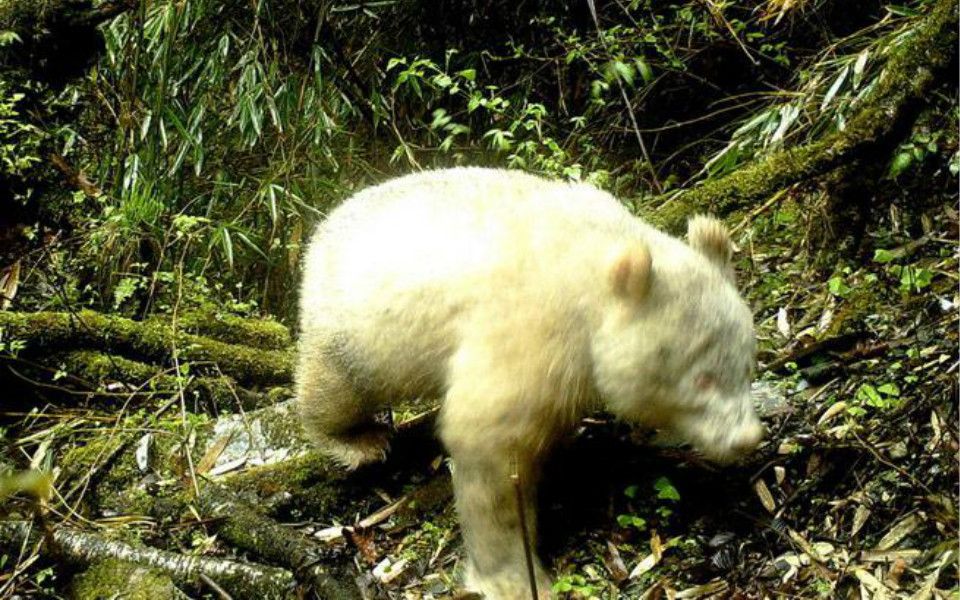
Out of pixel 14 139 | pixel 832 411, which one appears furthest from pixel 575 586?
pixel 14 139

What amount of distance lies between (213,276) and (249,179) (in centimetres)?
86

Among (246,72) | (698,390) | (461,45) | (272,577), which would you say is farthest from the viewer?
(461,45)

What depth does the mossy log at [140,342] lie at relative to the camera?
552 centimetres

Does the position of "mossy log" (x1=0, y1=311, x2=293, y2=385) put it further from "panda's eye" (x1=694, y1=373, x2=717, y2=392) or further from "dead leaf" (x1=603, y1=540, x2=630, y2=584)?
"panda's eye" (x1=694, y1=373, x2=717, y2=392)

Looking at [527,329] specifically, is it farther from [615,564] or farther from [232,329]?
[232,329]

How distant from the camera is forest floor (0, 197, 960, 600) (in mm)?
3307

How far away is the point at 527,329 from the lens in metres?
3.32

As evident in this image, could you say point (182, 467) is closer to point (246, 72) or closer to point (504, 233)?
point (504, 233)

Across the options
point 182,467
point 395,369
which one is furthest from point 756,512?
point 182,467

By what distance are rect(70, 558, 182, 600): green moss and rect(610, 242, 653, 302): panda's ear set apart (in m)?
2.22

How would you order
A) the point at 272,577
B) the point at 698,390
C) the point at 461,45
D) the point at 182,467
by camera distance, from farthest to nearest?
1. the point at 461,45
2. the point at 182,467
3. the point at 272,577
4. the point at 698,390

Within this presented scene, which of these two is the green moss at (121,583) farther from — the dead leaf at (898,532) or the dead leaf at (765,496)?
the dead leaf at (898,532)

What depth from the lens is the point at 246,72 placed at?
696 centimetres

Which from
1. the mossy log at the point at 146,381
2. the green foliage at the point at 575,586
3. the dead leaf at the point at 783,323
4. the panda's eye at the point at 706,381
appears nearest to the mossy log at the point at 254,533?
the green foliage at the point at 575,586
